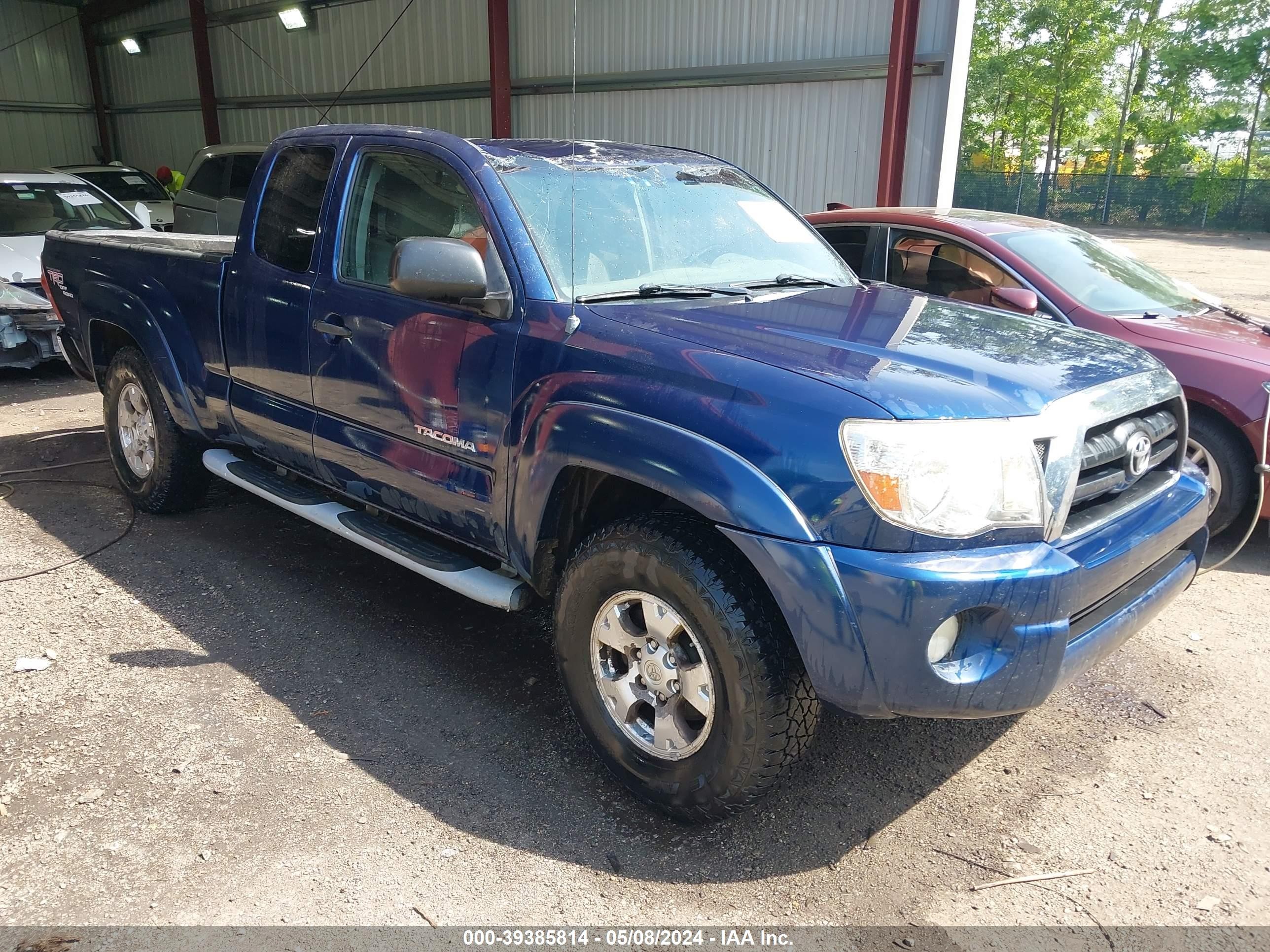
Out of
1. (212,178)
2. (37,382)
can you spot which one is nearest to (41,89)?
(212,178)

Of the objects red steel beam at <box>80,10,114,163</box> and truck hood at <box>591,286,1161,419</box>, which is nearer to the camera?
truck hood at <box>591,286,1161,419</box>

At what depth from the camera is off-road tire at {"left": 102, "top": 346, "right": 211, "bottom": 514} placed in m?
5.09

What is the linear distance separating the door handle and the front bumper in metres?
1.96

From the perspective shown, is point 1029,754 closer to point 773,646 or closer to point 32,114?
point 773,646

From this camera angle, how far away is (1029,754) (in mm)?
3328

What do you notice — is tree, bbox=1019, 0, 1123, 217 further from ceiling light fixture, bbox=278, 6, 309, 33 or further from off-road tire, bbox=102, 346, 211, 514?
off-road tire, bbox=102, 346, 211, 514

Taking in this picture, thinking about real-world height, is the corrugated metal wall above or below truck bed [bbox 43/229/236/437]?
above

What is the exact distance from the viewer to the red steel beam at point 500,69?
12.6 meters

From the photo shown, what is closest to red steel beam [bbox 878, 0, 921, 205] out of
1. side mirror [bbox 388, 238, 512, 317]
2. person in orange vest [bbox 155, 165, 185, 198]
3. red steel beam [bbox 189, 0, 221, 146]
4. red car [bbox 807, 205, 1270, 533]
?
red car [bbox 807, 205, 1270, 533]

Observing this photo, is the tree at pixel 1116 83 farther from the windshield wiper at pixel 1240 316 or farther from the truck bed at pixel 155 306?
the truck bed at pixel 155 306

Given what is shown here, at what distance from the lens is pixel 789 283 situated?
3.74 metres

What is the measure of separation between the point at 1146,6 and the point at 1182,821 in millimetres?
46568

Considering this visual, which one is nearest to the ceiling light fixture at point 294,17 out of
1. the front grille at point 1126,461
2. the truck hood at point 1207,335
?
Result: the truck hood at point 1207,335

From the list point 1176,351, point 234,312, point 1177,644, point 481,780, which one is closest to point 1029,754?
point 1177,644
